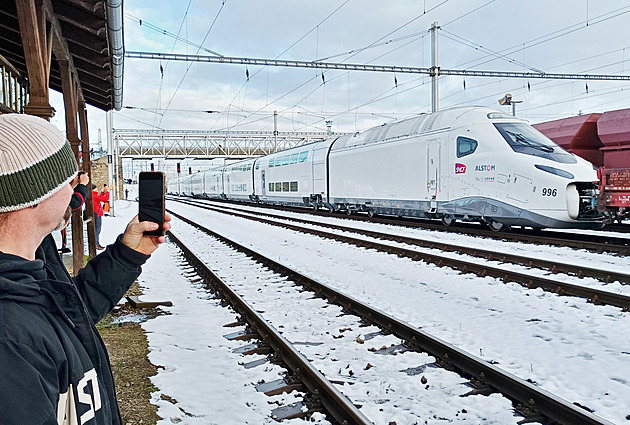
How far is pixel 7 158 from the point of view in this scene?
1.18m

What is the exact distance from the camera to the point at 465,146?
13383 millimetres

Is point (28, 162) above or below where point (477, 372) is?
above

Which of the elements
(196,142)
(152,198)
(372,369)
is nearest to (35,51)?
(152,198)

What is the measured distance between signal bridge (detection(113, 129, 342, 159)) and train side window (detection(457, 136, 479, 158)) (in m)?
41.9

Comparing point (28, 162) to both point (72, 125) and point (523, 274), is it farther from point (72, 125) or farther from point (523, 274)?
point (72, 125)

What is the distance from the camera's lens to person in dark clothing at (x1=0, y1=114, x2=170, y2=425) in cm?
106

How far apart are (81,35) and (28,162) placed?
6975 millimetres

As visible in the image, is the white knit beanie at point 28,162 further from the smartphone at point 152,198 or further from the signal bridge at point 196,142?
the signal bridge at point 196,142

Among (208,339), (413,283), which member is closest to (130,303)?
(208,339)

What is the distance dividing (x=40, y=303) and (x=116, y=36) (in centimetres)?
629

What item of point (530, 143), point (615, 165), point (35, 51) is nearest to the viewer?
point (35, 51)

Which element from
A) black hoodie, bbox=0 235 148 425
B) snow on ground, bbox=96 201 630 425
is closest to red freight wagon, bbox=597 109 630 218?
snow on ground, bbox=96 201 630 425

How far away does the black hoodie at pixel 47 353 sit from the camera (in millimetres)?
1049

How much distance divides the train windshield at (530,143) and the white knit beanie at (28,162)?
1203cm
